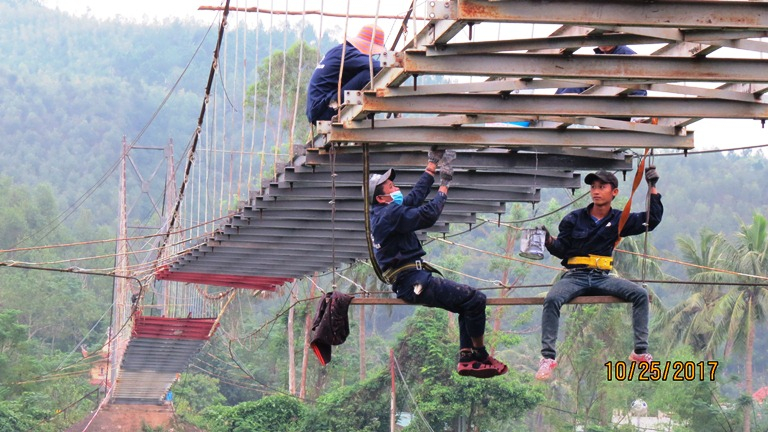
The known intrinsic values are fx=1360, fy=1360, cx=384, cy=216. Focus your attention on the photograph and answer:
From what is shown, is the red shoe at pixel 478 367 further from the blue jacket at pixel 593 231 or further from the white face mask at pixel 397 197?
the white face mask at pixel 397 197

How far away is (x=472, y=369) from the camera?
9953mm

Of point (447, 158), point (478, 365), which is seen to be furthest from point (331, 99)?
point (478, 365)

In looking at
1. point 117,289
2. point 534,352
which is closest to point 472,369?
point 117,289

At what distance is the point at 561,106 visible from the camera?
9195 millimetres

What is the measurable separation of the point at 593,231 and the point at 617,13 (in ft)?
8.42

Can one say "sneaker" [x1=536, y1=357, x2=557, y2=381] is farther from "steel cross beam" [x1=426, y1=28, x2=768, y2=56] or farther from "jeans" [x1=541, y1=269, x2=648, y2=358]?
"steel cross beam" [x1=426, y1=28, x2=768, y2=56]

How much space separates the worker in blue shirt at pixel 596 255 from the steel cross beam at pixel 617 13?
206 centimetres

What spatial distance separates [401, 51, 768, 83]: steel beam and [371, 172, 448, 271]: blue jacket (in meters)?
1.40

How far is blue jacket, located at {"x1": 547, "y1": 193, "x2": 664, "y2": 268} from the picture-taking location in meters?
9.53

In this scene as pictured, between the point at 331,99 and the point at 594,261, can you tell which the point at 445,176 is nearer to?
the point at 594,261

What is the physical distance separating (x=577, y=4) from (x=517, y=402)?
102 feet

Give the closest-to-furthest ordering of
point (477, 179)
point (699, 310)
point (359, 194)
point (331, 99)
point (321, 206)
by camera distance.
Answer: point (331, 99) < point (477, 179) < point (359, 194) < point (321, 206) < point (699, 310)

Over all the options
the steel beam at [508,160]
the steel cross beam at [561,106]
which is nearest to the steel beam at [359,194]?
the steel beam at [508,160]

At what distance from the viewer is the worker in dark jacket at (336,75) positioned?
37.8 ft
